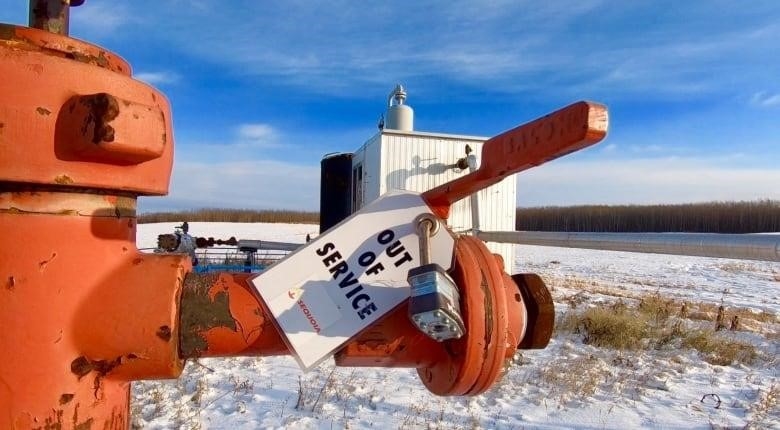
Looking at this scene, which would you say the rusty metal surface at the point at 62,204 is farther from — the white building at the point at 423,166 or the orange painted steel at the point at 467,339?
the white building at the point at 423,166

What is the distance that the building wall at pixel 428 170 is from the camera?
7.43 metres

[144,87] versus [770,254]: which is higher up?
[144,87]

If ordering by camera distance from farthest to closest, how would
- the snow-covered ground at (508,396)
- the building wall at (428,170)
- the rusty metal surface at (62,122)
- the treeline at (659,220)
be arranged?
the treeline at (659,220), the building wall at (428,170), the snow-covered ground at (508,396), the rusty metal surface at (62,122)

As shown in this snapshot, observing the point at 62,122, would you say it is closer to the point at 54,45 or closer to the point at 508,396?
the point at 54,45

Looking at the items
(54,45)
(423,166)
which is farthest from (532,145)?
(423,166)

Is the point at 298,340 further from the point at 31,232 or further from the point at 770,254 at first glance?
the point at 770,254

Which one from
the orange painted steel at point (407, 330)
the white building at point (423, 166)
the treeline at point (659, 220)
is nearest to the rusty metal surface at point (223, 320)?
the orange painted steel at point (407, 330)

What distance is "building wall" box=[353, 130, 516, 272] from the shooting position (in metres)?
7.43

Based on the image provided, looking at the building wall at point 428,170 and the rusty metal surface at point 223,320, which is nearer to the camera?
the rusty metal surface at point 223,320

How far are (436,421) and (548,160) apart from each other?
2.47 meters

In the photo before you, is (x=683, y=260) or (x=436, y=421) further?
(x=683, y=260)

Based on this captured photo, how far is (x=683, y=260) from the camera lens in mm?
20062

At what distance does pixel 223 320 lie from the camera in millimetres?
644

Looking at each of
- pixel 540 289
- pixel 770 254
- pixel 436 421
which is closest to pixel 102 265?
pixel 540 289
